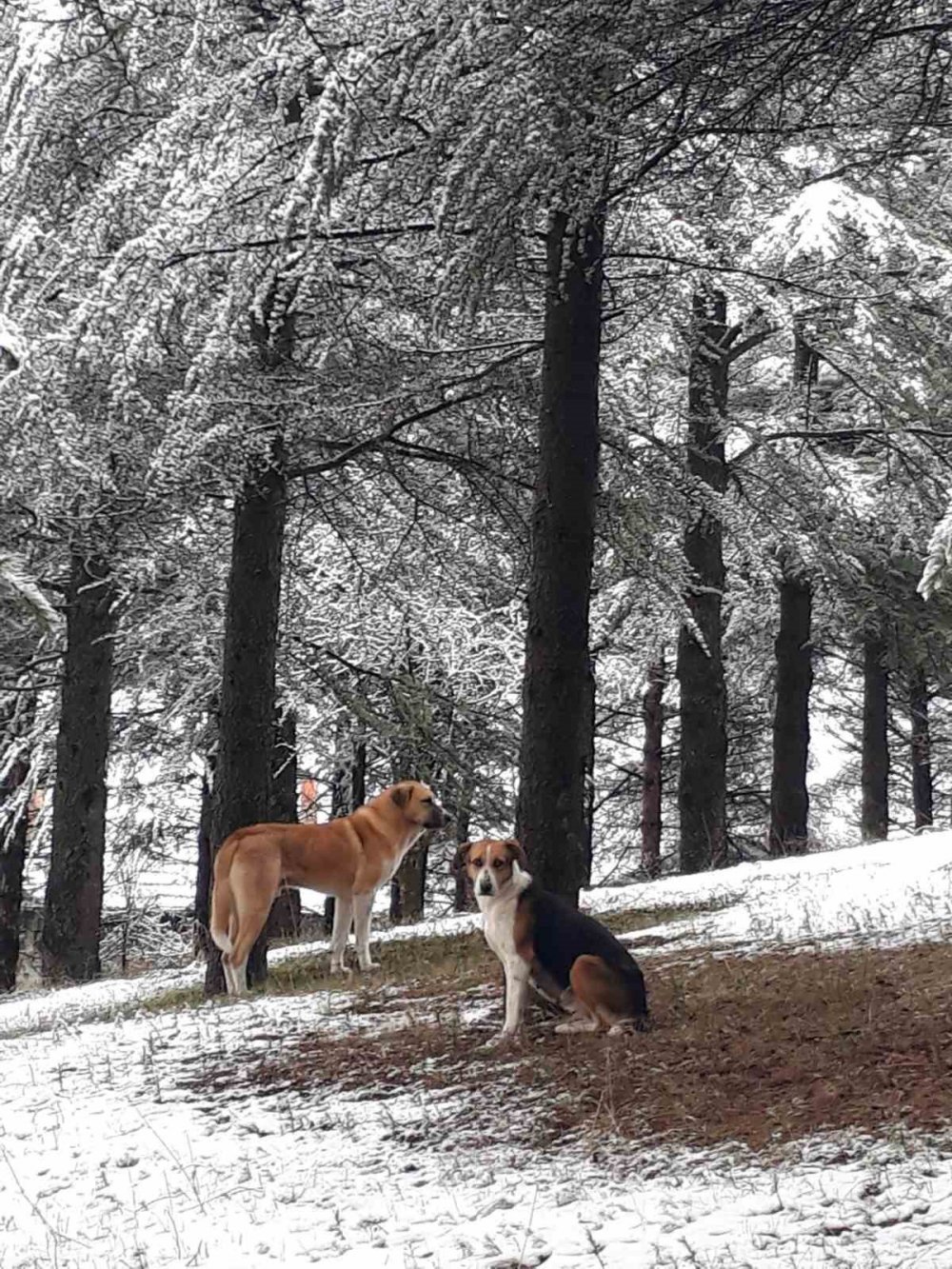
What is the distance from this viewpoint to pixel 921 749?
86.3ft

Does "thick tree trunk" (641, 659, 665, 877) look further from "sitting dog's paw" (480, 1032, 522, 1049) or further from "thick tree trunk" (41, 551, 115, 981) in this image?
"sitting dog's paw" (480, 1032, 522, 1049)

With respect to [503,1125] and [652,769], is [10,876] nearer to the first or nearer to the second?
[652,769]

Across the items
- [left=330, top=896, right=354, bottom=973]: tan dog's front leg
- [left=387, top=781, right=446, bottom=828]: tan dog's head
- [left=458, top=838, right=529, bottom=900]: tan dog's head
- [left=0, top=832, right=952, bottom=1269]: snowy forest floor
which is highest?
[left=387, top=781, right=446, bottom=828]: tan dog's head

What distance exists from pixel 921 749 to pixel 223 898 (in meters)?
19.3

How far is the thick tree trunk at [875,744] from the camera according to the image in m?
21.0

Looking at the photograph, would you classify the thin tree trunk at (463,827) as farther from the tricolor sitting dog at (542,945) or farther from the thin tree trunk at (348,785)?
the tricolor sitting dog at (542,945)

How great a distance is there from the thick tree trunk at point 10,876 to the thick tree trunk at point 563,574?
1229 centimetres

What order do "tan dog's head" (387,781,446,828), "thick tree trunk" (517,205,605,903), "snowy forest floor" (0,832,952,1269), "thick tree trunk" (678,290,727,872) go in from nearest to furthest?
"snowy forest floor" (0,832,952,1269), "thick tree trunk" (517,205,605,903), "tan dog's head" (387,781,446,828), "thick tree trunk" (678,290,727,872)

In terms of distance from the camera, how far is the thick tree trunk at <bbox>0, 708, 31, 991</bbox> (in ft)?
63.3

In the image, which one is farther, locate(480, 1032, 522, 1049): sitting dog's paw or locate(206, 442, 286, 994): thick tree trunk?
locate(206, 442, 286, 994): thick tree trunk

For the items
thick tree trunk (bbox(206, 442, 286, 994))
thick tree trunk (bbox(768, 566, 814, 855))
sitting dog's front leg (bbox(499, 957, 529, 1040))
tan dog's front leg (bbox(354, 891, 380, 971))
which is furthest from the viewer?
thick tree trunk (bbox(768, 566, 814, 855))

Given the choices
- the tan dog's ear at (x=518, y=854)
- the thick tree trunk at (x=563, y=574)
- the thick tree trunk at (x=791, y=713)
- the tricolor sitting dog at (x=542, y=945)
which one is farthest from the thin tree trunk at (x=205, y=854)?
the tricolor sitting dog at (x=542, y=945)

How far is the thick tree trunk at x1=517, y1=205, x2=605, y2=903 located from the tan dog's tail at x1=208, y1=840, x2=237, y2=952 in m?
2.58

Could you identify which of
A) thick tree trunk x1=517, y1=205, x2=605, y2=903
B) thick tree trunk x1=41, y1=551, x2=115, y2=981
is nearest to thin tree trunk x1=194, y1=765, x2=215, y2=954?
thick tree trunk x1=41, y1=551, x2=115, y2=981
